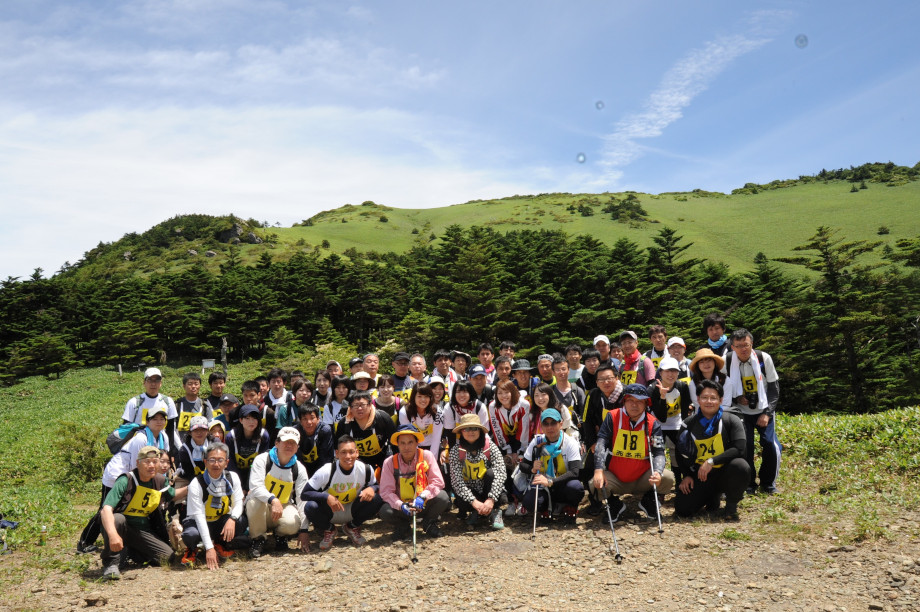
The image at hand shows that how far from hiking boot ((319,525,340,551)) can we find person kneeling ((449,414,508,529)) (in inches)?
58.9

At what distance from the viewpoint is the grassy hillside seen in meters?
67.1

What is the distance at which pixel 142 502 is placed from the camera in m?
5.74

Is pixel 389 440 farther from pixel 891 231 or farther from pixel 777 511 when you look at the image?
pixel 891 231

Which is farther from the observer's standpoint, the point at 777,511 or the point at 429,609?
the point at 777,511

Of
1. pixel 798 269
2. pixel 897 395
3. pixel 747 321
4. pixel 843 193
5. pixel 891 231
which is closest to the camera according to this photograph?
pixel 897 395

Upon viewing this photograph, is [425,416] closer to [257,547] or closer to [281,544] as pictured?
[281,544]

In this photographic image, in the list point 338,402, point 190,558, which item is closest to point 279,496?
point 190,558

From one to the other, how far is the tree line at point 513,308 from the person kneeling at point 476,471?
2536cm

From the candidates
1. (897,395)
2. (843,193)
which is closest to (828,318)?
(897,395)

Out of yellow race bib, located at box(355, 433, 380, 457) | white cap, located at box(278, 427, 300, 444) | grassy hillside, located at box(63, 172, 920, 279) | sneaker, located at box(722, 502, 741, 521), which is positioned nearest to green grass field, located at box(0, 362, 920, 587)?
sneaker, located at box(722, 502, 741, 521)

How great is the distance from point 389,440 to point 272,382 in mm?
2076

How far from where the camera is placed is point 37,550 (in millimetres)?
6496

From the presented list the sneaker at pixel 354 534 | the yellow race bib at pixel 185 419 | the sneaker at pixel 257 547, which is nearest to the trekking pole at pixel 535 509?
the sneaker at pixel 354 534

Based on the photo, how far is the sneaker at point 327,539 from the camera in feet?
19.3
